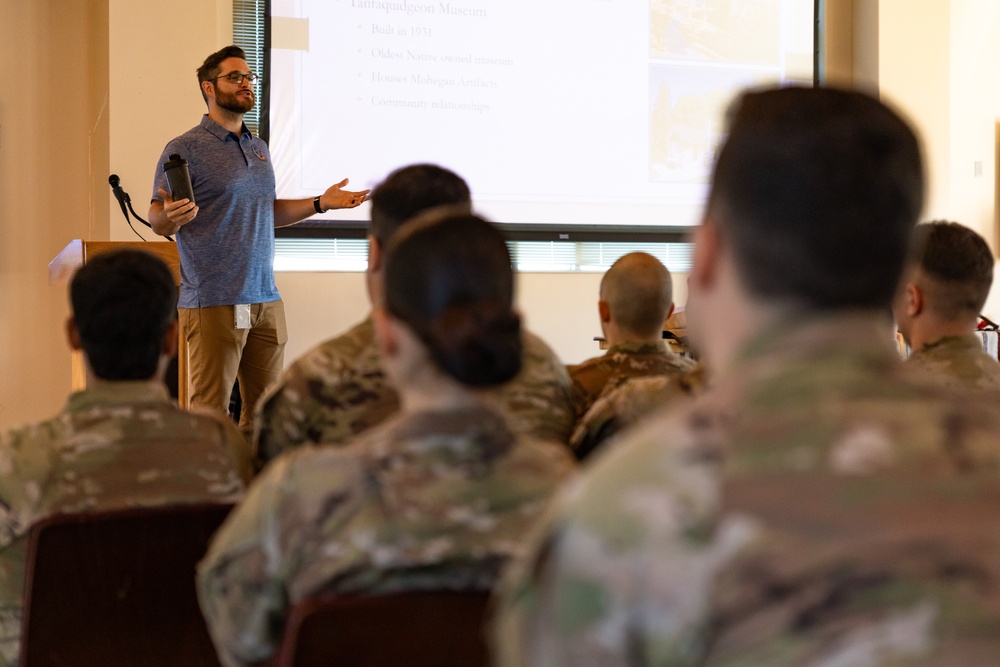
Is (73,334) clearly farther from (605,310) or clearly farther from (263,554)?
(605,310)

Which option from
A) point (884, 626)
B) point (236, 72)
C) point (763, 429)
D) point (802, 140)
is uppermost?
point (236, 72)

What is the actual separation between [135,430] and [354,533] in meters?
0.65

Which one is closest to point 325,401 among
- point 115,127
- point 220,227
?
point 220,227

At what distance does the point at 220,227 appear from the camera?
13.1 ft

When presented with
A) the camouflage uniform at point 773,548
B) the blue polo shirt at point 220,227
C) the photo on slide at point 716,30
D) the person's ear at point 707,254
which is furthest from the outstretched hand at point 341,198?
the camouflage uniform at point 773,548

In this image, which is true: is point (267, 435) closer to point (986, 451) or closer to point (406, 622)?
point (406, 622)

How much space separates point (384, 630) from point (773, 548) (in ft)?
1.52

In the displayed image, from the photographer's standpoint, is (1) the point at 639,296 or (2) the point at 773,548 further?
(1) the point at 639,296

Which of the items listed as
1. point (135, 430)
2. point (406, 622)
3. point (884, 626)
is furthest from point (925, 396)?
point (135, 430)

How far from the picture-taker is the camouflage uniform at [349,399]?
1.74 m

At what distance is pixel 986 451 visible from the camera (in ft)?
2.34

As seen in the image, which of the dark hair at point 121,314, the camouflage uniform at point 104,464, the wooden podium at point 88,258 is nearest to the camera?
the camouflage uniform at point 104,464

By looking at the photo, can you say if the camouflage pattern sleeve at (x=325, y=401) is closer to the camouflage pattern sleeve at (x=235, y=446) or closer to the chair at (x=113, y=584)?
the camouflage pattern sleeve at (x=235, y=446)

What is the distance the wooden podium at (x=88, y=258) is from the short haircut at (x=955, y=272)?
2918mm
